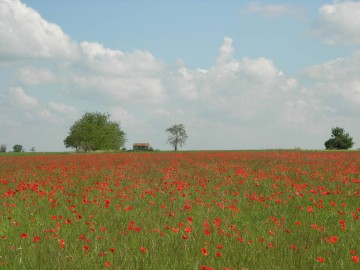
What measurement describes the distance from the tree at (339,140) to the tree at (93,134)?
47085 millimetres

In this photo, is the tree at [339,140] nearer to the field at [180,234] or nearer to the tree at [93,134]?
the tree at [93,134]

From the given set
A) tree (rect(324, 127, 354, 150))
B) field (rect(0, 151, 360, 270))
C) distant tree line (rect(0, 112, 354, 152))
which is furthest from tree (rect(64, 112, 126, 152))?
field (rect(0, 151, 360, 270))

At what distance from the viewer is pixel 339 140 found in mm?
90688

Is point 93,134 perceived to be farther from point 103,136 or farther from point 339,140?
point 339,140

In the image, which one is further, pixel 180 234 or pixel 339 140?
pixel 339 140

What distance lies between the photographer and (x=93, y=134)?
310 feet

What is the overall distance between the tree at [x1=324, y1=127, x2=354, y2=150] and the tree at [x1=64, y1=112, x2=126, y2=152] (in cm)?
4709

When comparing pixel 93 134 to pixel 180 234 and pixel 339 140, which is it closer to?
pixel 339 140

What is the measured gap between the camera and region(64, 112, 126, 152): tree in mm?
94250

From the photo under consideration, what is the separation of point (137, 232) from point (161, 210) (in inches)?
83.7

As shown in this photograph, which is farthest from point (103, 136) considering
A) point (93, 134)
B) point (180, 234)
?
point (180, 234)

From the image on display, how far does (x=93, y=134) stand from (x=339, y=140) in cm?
5038

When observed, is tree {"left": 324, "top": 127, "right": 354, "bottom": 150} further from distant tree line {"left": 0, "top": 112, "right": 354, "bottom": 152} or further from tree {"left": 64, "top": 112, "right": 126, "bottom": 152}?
tree {"left": 64, "top": 112, "right": 126, "bottom": 152}

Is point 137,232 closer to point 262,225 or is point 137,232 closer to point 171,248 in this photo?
point 171,248
